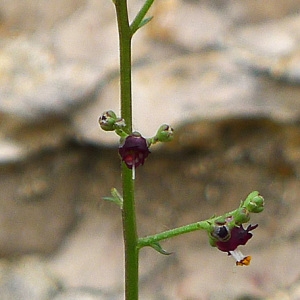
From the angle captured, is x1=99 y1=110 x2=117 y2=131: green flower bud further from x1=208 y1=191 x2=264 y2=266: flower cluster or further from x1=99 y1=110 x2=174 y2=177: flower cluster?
x1=208 y1=191 x2=264 y2=266: flower cluster

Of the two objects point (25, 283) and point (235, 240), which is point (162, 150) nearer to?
point (25, 283)

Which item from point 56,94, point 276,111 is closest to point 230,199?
point 276,111

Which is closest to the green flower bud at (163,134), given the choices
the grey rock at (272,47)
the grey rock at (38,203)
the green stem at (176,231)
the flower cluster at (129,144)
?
the flower cluster at (129,144)

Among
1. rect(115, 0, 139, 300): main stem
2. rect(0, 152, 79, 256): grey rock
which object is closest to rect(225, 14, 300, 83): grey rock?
A: rect(0, 152, 79, 256): grey rock

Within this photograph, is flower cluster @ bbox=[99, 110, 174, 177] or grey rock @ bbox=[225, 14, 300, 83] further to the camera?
grey rock @ bbox=[225, 14, 300, 83]

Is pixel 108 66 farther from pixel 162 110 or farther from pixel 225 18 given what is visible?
pixel 225 18

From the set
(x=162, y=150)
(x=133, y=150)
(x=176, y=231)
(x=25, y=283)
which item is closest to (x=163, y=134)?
(x=133, y=150)
